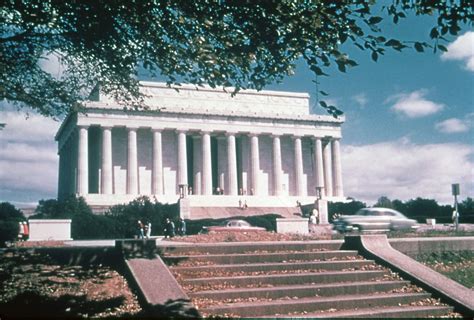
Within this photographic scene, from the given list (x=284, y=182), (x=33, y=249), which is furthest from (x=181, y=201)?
(x=33, y=249)

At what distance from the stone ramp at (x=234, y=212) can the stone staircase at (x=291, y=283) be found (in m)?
34.9

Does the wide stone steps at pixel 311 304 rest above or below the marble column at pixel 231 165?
below

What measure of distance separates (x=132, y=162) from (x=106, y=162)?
3.16 m

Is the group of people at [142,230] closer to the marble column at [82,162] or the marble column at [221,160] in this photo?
the marble column at [82,162]

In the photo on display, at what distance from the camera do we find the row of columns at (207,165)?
57781 mm

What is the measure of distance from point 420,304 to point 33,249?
8752 mm

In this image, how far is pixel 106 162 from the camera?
5841 centimetres

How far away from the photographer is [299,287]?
986 centimetres

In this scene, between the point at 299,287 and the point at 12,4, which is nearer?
the point at 299,287

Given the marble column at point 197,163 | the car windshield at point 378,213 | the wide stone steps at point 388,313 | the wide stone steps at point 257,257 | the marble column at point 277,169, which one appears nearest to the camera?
the wide stone steps at point 388,313

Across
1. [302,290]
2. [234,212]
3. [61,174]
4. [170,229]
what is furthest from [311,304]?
[61,174]

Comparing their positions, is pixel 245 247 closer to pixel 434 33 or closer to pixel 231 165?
pixel 434 33

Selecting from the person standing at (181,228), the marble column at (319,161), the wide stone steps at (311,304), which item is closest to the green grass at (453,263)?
the wide stone steps at (311,304)

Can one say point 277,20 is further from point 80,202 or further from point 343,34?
point 80,202
